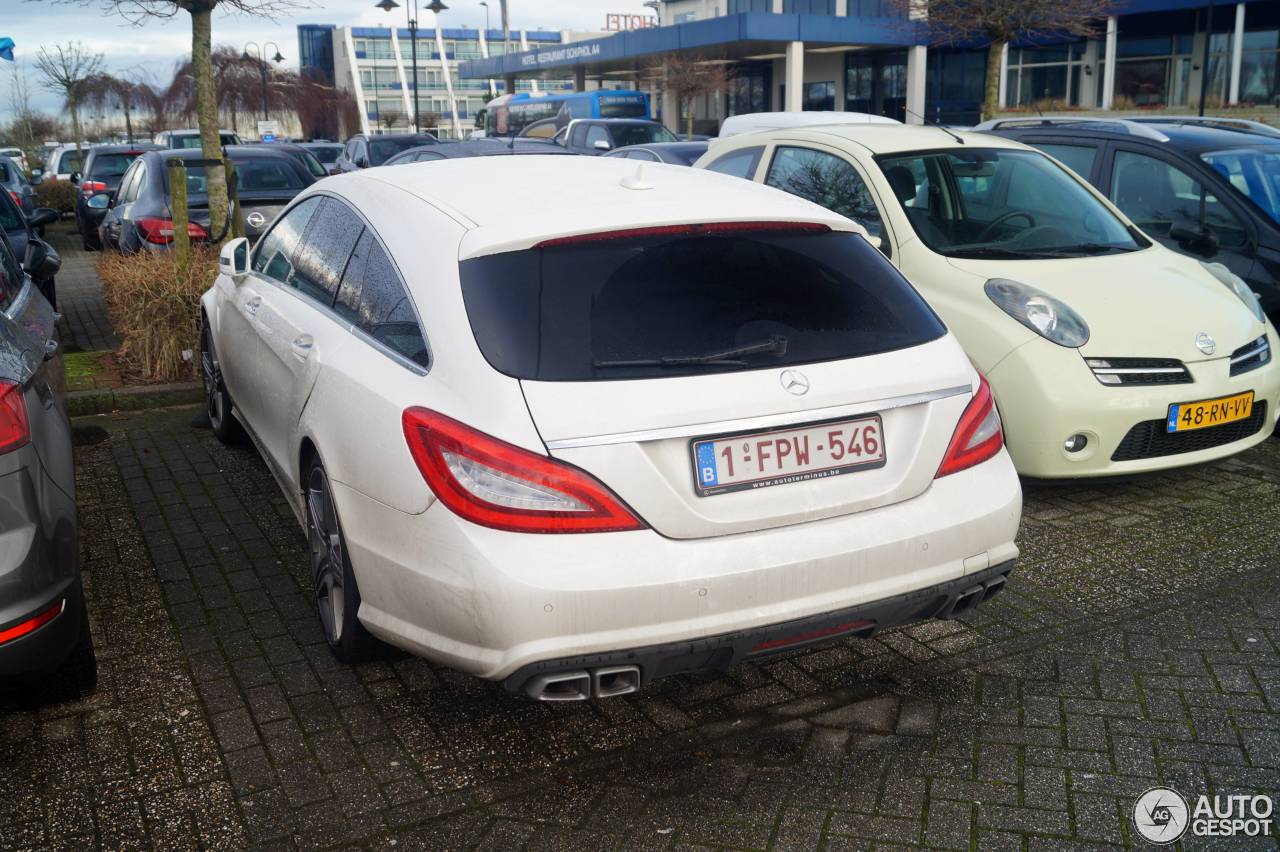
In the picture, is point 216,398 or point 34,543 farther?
point 216,398

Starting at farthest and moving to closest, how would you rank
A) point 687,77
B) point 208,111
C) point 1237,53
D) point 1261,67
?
point 687,77 → point 1261,67 → point 1237,53 → point 208,111

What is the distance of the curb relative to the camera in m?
7.46

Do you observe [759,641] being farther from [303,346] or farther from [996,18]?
[996,18]

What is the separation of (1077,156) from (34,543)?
6773 millimetres

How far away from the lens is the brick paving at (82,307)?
1015 centimetres

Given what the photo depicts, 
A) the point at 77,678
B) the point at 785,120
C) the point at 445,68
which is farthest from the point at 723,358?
the point at 445,68

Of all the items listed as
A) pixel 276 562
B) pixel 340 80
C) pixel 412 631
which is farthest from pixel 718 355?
pixel 340 80

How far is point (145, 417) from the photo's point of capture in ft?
24.3

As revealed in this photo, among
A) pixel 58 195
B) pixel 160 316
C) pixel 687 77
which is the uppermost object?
pixel 687 77

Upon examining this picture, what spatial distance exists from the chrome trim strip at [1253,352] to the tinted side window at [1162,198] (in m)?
1.49

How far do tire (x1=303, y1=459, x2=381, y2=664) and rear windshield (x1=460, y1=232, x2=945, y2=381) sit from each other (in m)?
0.89

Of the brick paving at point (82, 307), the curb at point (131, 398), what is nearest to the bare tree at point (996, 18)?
the brick paving at point (82, 307)

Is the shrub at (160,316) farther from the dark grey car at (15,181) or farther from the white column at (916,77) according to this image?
the white column at (916,77)

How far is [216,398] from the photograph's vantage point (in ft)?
21.6
